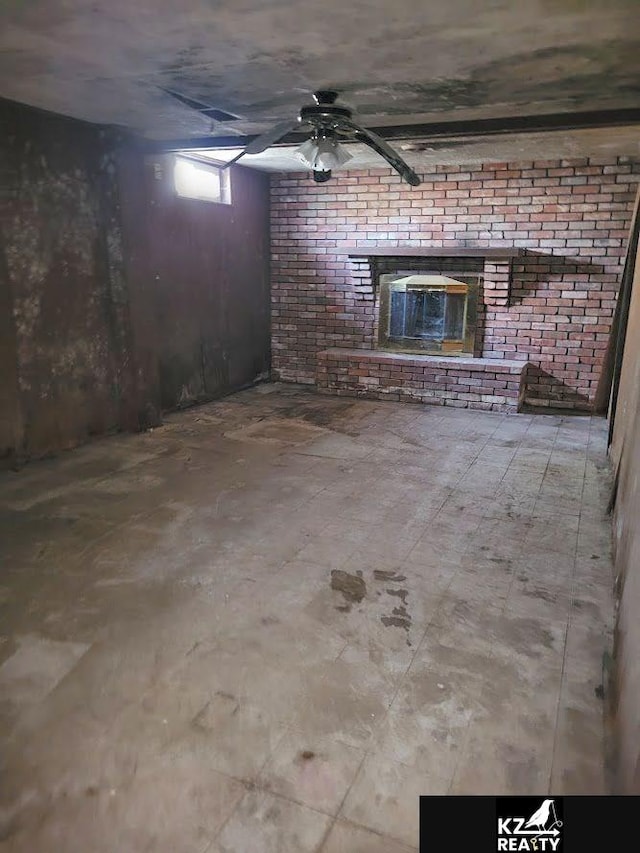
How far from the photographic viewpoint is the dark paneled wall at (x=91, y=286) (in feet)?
13.8

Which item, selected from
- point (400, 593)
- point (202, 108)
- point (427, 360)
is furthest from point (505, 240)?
point (400, 593)

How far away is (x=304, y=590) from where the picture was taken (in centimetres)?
275

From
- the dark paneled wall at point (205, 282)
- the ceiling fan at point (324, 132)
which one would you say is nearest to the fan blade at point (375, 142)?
the ceiling fan at point (324, 132)

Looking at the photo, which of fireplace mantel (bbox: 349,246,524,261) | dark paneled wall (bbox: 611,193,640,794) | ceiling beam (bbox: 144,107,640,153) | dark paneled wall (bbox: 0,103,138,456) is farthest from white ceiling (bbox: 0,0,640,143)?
fireplace mantel (bbox: 349,246,524,261)

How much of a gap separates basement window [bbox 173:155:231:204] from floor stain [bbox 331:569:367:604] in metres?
4.43

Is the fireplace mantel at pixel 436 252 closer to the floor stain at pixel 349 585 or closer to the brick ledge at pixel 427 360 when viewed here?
the brick ledge at pixel 427 360

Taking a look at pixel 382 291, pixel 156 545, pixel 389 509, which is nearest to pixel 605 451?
pixel 389 509

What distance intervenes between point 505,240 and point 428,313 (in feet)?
3.66

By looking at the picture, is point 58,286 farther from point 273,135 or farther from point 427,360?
point 427,360

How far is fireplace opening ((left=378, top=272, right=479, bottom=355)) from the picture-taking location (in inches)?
259

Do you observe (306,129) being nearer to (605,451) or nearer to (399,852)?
(605,451)
